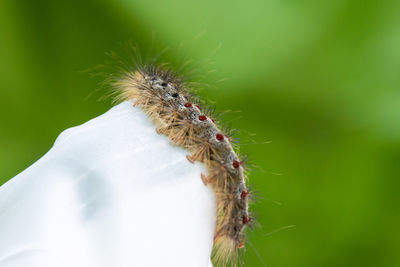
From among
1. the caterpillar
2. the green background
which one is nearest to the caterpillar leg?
the caterpillar

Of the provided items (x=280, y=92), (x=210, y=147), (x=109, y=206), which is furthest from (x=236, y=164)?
(x=280, y=92)

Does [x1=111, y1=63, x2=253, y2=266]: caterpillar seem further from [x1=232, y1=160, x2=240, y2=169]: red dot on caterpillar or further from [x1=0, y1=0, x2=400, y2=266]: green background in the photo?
[x1=0, y1=0, x2=400, y2=266]: green background

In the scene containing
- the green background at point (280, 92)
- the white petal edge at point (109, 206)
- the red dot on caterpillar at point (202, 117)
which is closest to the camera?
the white petal edge at point (109, 206)

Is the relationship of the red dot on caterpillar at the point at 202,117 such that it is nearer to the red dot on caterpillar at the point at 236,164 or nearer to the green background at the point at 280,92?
the red dot on caterpillar at the point at 236,164

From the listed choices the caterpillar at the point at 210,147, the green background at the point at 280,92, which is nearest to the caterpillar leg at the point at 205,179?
the caterpillar at the point at 210,147

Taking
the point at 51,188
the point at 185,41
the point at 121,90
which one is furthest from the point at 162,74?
the point at 185,41
